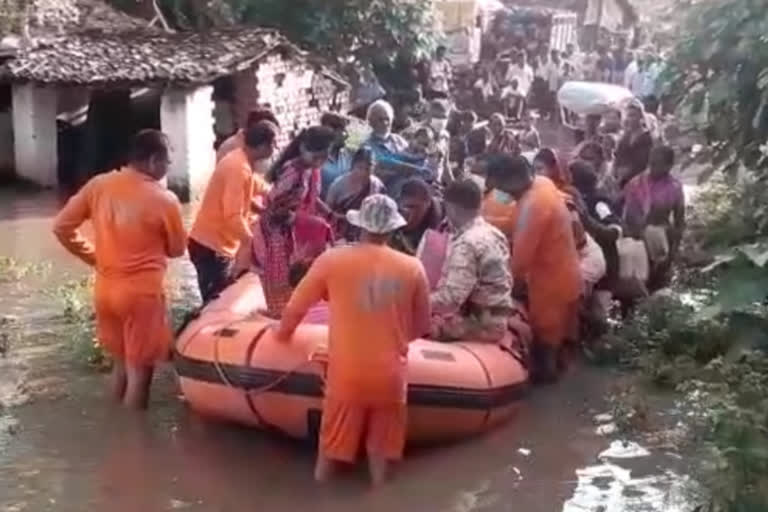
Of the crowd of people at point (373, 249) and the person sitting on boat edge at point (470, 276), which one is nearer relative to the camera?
the crowd of people at point (373, 249)

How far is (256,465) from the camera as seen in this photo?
7973 millimetres

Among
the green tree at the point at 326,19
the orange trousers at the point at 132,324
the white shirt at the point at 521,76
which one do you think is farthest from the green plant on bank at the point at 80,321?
the white shirt at the point at 521,76

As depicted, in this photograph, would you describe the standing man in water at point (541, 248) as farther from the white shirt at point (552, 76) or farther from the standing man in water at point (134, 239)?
the white shirt at point (552, 76)

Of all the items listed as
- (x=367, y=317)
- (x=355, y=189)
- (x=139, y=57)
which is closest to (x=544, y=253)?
(x=355, y=189)

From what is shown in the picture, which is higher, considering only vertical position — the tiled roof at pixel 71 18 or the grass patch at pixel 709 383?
the tiled roof at pixel 71 18

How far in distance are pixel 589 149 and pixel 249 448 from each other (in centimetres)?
429

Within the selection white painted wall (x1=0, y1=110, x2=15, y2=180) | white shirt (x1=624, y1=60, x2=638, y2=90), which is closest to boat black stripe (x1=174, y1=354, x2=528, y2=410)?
white painted wall (x1=0, y1=110, x2=15, y2=180)

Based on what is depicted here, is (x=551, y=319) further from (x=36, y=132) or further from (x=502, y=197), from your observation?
(x=36, y=132)

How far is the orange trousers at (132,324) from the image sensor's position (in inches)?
320

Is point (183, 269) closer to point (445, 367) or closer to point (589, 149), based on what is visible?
point (589, 149)

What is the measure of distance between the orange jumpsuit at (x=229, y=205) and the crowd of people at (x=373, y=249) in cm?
1

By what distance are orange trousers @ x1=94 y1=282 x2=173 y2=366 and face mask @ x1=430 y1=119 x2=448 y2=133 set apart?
18.4 ft

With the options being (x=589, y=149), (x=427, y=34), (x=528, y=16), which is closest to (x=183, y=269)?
(x=589, y=149)

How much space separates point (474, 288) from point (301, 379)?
1.19 m
